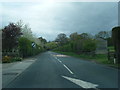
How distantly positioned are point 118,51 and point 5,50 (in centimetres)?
2284

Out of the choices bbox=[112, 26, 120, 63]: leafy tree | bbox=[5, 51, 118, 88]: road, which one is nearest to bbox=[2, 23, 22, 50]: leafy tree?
bbox=[112, 26, 120, 63]: leafy tree

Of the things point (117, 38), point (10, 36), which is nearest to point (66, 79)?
point (117, 38)

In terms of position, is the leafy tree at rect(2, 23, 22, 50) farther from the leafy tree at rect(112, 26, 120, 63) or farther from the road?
the road

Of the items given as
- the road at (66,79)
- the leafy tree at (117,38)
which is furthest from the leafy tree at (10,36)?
the road at (66,79)

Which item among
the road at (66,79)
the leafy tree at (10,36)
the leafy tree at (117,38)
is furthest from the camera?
the leafy tree at (10,36)

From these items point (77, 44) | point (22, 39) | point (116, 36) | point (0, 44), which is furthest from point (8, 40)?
point (77, 44)

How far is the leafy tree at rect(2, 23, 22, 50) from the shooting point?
133 ft

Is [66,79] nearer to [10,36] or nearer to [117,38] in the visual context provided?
[117,38]

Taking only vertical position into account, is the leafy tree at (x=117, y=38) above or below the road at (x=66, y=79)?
above

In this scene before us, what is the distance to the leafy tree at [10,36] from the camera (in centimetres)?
4059

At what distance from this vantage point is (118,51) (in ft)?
92.4

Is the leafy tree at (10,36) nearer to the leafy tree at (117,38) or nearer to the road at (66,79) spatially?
the leafy tree at (117,38)

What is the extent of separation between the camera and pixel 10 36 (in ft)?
136

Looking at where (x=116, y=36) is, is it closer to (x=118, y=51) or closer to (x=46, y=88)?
(x=118, y=51)
